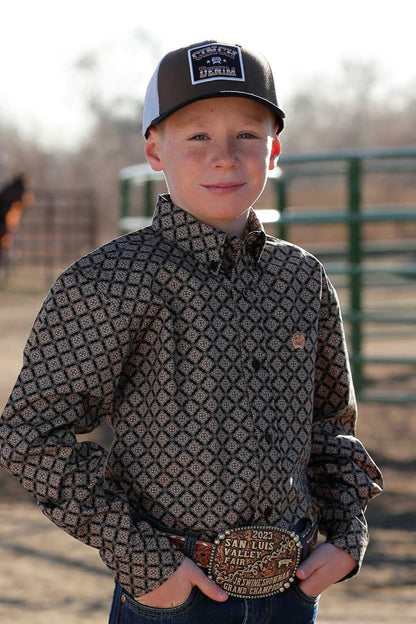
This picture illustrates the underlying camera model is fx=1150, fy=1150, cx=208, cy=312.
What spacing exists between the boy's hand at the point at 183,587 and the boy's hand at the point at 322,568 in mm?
166

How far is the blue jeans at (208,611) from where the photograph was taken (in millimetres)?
1750

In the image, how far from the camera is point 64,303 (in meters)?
1.75

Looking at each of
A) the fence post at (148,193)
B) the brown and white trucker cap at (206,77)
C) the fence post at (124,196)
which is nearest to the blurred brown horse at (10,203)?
the fence post at (124,196)

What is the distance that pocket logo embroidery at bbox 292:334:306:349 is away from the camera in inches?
73.7

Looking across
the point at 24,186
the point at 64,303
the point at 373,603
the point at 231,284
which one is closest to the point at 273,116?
the point at 231,284

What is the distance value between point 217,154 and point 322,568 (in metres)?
0.69

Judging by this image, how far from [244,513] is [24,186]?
389 inches

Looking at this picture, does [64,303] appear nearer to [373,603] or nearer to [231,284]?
[231,284]

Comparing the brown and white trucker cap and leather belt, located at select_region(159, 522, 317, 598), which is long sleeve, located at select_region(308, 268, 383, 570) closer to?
leather belt, located at select_region(159, 522, 317, 598)

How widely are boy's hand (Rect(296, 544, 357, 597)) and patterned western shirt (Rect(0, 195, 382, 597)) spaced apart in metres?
0.07

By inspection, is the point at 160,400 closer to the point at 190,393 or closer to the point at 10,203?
the point at 190,393

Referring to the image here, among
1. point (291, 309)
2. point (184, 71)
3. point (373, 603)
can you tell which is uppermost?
point (184, 71)

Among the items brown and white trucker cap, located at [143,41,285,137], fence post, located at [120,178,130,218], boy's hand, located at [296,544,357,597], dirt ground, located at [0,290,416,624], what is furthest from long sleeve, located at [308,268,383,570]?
fence post, located at [120,178,130,218]

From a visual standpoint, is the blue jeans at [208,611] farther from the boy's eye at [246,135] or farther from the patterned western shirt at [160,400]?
the boy's eye at [246,135]
